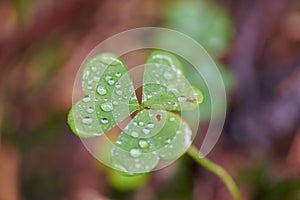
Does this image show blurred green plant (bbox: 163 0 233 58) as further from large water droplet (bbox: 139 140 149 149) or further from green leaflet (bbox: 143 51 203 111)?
large water droplet (bbox: 139 140 149 149)

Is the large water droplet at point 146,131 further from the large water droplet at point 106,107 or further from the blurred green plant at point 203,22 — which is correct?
the blurred green plant at point 203,22

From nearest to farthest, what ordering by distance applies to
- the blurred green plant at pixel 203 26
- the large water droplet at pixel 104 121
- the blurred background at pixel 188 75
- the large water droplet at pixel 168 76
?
the large water droplet at pixel 104 121 → the large water droplet at pixel 168 76 → the blurred background at pixel 188 75 → the blurred green plant at pixel 203 26

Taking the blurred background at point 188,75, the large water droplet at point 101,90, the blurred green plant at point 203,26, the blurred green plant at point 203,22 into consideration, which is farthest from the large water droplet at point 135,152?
the blurred green plant at point 203,22

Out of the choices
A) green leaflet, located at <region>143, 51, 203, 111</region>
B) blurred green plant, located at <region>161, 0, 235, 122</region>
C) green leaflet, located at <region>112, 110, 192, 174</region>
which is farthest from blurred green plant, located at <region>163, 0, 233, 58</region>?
green leaflet, located at <region>112, 110, 192, 174</region>

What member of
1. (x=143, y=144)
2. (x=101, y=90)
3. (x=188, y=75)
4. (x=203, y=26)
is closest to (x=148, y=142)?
(x=143, y=144)

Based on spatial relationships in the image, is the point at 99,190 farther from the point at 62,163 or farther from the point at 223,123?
the point at 223,123

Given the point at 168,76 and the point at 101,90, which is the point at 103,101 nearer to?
the point at 101,90
